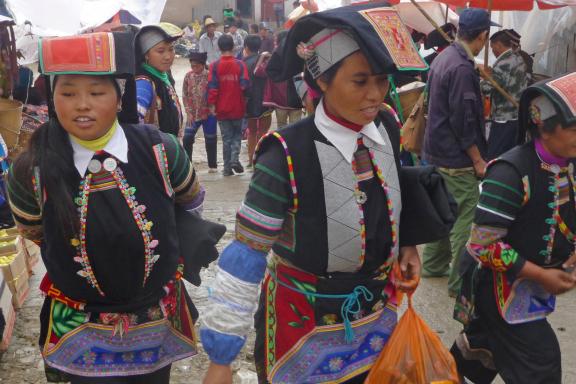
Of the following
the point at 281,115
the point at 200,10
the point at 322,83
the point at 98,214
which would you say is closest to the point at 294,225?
the point at 322,83

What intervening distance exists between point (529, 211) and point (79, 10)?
478 inches

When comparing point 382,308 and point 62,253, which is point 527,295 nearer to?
point 382,308

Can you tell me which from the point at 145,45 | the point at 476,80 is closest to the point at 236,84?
the point at 145,45

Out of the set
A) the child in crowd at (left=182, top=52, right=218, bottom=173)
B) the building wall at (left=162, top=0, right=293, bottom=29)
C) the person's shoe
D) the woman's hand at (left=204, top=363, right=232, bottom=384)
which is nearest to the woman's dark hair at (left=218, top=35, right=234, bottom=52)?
the child in crowd at (left=182, top=52, right=218, bottom=173)

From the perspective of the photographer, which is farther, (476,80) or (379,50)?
(476,80)

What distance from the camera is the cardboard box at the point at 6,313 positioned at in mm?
4266

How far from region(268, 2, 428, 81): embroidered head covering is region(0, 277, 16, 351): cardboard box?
278 cm

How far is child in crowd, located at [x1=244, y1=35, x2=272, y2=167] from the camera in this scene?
976 cm

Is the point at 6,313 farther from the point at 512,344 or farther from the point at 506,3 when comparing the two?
the point at 506,3

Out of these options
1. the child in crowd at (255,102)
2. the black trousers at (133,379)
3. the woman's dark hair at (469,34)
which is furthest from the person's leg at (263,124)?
the black trousers at (133,379)

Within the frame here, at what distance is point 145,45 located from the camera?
17.6 feet

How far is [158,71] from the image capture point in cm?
530

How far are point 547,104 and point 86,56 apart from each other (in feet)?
5.91

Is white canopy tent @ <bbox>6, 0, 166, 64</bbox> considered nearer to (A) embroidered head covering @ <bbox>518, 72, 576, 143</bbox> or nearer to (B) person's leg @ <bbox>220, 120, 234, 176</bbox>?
(B) person's leg @ <bbox>220, 120, 234, 176</bbox>
